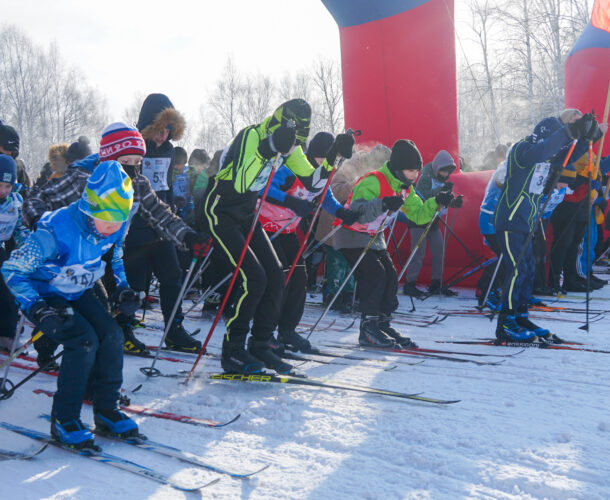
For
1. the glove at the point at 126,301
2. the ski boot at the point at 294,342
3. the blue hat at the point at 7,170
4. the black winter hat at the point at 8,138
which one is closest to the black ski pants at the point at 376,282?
the ski boot at the point at 294,342

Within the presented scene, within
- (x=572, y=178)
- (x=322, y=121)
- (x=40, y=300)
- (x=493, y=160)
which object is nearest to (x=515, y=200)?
(x=572, y=178)

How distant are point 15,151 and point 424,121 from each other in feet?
17.3

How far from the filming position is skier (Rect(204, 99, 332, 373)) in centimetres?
350

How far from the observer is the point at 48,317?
7.37 ft

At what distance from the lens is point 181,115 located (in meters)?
4.60

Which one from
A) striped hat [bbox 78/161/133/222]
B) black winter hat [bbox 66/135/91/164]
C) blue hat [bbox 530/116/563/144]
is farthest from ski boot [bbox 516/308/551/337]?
black winter hat [bbox 66/135/91/164]

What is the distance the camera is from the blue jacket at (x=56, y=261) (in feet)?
7.57

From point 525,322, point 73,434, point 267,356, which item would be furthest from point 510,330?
point 73,434

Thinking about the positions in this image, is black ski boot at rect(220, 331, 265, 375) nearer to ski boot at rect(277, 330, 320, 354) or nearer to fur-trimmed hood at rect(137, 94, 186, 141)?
ski boot at rect(277, 330, 320, 354)

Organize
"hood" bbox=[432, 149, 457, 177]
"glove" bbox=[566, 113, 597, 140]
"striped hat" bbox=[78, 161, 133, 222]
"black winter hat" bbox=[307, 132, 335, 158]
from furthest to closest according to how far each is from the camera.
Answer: "hood" bbox=[432, 149, 457, 177]
"black winter hat" bbox=[307, 132, 335, 158]
"glove" bbox=[566, 113, 597, 140]
"striped hat" bbox=[78, 161, 133, 222]

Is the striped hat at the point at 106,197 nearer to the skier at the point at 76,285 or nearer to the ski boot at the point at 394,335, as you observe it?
the skier at the point at 76,285

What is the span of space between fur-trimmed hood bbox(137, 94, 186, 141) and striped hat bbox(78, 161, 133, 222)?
7.00 feet

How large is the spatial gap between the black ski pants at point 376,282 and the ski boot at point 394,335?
0.30 ft

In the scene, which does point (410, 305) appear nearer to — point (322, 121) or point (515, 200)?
point (515, 200)
